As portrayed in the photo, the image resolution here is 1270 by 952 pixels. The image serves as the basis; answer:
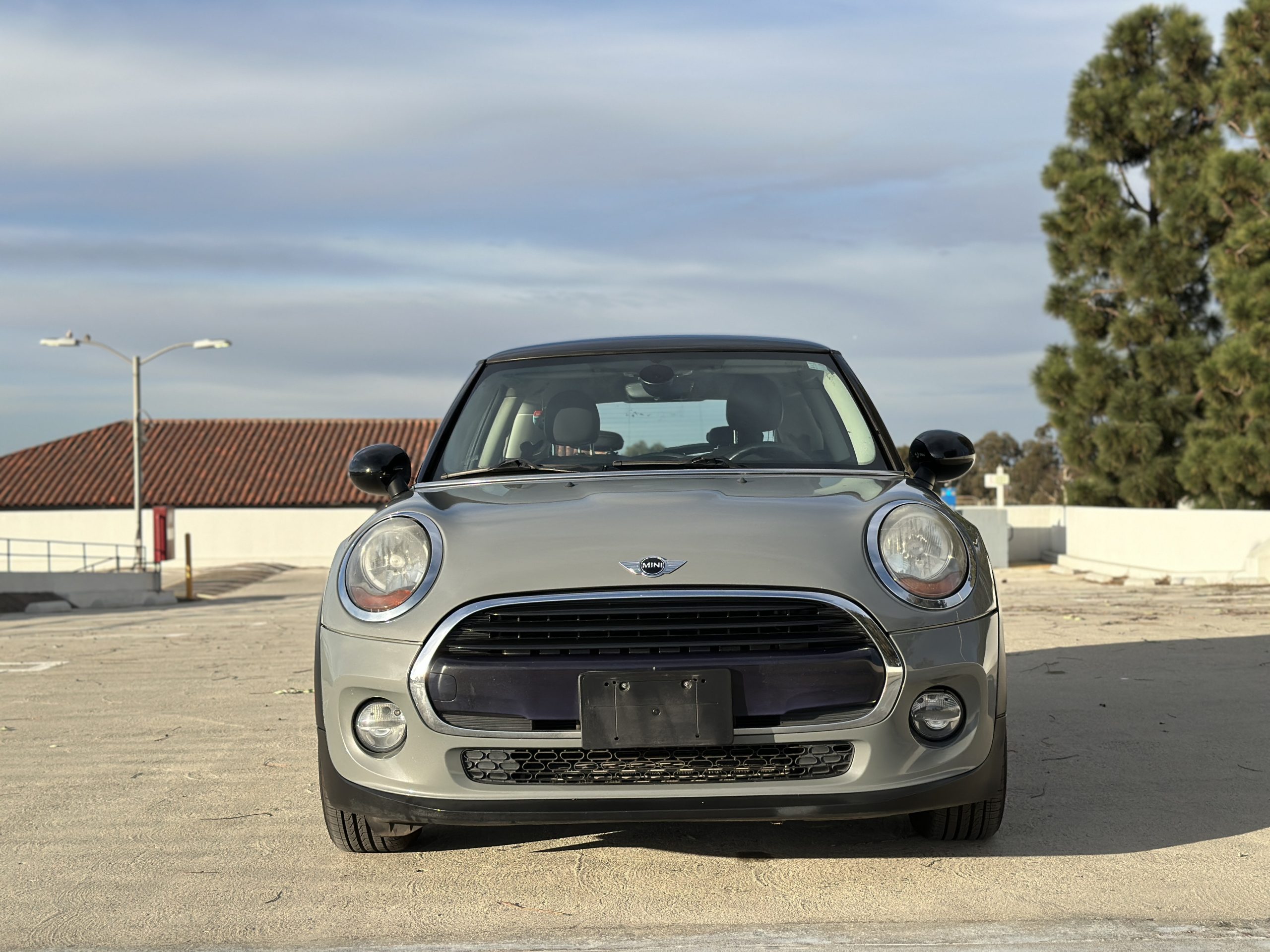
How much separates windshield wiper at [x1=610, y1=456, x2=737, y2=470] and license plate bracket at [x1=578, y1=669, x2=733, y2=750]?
45.1 inches

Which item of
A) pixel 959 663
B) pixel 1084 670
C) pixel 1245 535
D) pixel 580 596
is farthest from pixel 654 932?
pixel 1245 535

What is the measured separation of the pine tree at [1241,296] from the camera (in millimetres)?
23703

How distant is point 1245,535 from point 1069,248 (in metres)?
12.0

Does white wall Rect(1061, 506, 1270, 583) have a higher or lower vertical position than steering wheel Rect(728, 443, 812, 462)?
lower

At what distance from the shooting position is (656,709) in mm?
3389

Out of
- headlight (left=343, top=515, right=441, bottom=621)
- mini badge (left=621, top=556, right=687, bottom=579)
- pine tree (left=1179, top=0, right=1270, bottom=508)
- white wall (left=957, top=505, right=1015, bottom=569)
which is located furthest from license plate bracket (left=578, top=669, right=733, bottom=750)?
white wall (left=957, top=505, right=1015, bottom=569)

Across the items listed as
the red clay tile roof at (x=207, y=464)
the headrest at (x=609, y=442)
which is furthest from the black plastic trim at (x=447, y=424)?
the red clay tile roof at (x=207, y=464)

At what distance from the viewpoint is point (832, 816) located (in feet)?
11.4

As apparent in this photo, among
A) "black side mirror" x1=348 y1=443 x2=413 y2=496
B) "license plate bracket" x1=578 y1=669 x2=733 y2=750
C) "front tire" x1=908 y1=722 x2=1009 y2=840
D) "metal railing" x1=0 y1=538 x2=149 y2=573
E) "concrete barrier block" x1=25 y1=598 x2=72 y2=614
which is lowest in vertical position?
"metal railing" x1=0 y1=538 x2=149 y2=573

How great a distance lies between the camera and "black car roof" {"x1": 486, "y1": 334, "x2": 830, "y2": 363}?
5.10 metres

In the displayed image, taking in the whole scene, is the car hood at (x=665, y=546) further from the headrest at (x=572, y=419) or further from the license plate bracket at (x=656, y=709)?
the headrest at (x=572, y=419)

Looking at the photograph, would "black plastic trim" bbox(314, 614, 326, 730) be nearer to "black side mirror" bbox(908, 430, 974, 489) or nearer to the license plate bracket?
the license plate bracket

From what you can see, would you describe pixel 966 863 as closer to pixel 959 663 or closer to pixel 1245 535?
pixel 959 663

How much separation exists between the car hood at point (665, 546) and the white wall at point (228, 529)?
147ft
